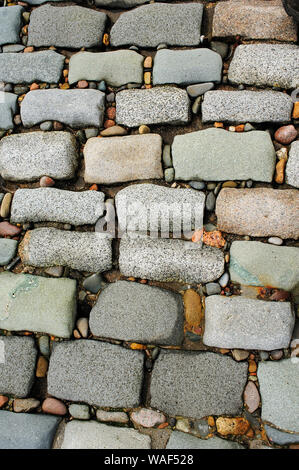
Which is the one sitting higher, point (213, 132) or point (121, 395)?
point (213, 132)

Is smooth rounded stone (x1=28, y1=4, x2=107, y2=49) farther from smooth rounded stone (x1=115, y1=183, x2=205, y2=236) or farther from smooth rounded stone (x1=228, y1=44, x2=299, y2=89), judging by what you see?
smooth rounded stone (x1=115, y1=183, x2=205, y2=236)

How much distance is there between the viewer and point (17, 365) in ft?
4.17

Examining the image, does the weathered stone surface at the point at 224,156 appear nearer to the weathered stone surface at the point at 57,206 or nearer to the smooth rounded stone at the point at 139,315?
the weathered stone surface at the point at 57,206

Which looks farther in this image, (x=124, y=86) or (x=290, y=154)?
(x=124, y=86)

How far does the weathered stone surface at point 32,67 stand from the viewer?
4.95ft

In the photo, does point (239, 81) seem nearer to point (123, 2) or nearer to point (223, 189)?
point (223, 189)

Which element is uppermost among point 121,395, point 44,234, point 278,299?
point 44,234

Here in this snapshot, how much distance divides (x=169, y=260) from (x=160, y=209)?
176 mm

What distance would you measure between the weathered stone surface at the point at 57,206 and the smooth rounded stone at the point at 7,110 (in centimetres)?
30

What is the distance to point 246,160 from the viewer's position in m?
1.30

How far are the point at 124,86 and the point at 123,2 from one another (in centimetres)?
40

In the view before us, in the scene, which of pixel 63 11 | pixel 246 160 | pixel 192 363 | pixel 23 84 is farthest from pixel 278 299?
pixel 63 11

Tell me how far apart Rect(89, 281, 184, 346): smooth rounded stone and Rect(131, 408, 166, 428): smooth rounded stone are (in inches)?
8.4
